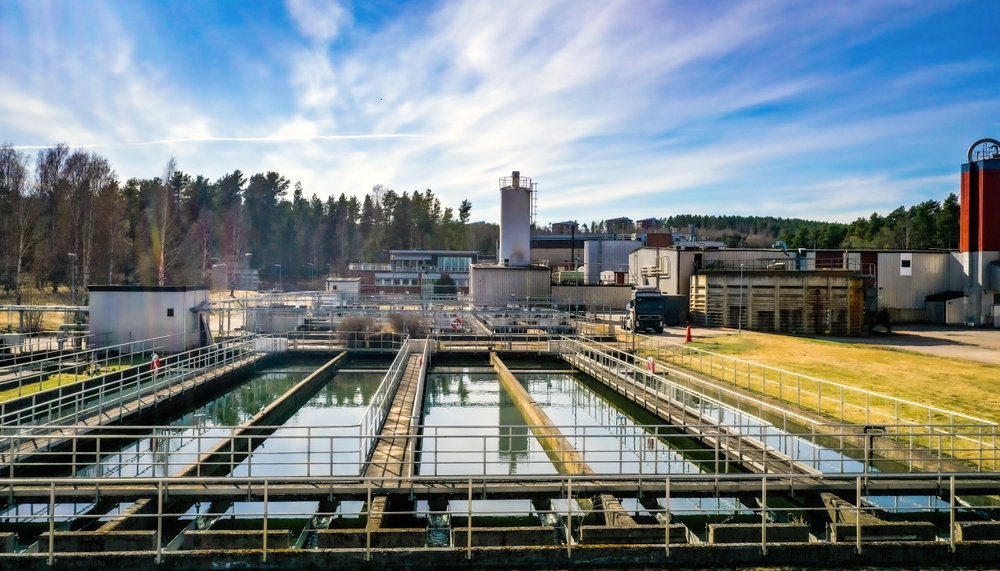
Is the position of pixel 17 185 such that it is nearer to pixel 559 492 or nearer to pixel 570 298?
pixel 570 298

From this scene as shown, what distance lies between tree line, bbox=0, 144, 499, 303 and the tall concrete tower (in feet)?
189

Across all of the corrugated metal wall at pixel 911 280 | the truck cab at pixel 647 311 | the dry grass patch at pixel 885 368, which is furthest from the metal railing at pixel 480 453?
the corrugated metal wall at pixel 911 280

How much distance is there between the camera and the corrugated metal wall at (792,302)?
40406 mm

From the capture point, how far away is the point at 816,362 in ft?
88.1

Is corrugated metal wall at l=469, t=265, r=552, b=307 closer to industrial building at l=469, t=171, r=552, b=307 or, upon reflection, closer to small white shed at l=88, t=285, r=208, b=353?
industrial building at l=469, t=171, r=552, b=307

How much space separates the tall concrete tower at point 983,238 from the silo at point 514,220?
101ft

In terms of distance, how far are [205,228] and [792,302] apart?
2114 inches

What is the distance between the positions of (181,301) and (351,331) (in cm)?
807

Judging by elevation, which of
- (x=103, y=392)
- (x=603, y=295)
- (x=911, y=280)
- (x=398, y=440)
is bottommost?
(x=398, y=440)

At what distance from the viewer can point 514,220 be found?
1790 inches

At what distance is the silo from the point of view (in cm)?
4528

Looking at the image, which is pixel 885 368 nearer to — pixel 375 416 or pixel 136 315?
pixel 375 416

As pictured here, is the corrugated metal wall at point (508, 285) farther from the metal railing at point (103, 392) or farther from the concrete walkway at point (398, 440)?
the concrete walkway at point (398, 440)

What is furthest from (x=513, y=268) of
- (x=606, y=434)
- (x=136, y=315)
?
(x=606, y=434)
